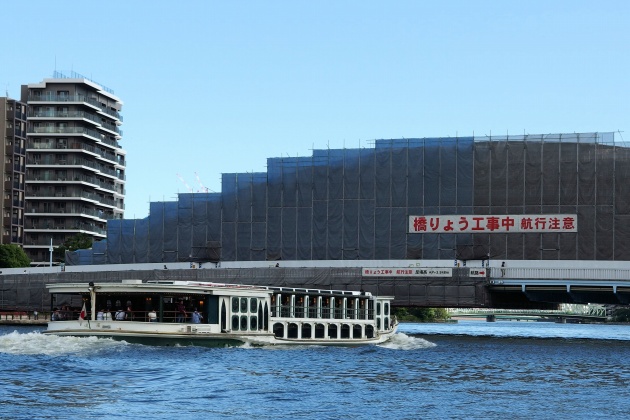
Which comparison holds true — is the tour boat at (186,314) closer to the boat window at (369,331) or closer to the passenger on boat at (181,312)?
the passenger on boat at (181,312)

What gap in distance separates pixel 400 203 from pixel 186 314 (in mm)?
68223

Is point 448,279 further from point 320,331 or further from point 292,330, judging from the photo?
point 292,330

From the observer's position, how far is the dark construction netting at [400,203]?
129 metres

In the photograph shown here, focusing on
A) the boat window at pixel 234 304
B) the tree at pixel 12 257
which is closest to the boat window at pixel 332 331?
the boat window at pixel 234 304

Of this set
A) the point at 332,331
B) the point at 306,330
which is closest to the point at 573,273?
the point at 332,331

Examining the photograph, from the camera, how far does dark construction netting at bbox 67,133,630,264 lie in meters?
129

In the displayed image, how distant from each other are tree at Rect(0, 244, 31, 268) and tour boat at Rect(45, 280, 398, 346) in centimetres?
10624

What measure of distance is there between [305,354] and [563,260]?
62.8 metres

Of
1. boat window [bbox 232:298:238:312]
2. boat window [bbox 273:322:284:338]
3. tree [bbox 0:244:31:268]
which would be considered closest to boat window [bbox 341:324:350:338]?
boat window [bbox 273:322:284:338]

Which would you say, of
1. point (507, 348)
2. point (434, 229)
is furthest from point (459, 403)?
point (434, 229)

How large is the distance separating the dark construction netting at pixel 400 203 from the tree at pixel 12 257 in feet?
126

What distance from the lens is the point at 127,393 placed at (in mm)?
45250

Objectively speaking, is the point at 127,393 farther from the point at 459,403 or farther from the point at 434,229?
the point at 434,229

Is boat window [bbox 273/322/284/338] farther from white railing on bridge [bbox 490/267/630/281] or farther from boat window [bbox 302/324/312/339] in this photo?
white railing on bridge [bbox 490/267/630/281]
